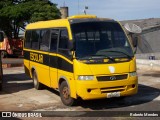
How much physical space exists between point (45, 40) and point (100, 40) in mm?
2604

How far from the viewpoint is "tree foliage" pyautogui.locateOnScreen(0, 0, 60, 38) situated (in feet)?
124

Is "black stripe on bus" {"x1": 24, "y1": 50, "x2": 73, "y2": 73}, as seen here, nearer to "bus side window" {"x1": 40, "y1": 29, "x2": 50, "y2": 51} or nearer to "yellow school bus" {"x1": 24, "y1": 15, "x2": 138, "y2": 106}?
"yellow school bus" {"x1": 24, "y1": 15, "x2": 138, "y2": 106}

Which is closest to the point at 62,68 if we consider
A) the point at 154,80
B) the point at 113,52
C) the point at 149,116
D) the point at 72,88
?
the point at 72,88

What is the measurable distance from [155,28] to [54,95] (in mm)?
17055

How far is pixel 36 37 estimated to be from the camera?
13148 millimetres

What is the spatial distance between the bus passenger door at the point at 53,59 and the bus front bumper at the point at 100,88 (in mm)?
1715

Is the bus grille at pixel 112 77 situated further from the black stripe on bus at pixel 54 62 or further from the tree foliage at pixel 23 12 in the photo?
the tree foliage at pixel 23 12

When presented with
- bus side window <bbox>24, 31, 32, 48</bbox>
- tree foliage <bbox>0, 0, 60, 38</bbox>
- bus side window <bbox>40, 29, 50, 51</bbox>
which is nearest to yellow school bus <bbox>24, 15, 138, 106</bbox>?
bus side window <bbox>40, 29, 50, 51</bbox>

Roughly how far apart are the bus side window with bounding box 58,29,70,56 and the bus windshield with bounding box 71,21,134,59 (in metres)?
0.33

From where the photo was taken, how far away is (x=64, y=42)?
33.8 ft

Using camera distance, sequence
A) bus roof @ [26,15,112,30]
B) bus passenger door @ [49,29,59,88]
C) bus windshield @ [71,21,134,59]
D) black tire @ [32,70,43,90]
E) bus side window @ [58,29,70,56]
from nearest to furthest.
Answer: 1. bus windshield @ [71,21,134,59]
2. bus side window @ [58,29,70,56]
3. bus roof @ [26,15,112,30]
4. bus passenger door @ [49,29,59,88]
5. black tire @ [32,70,43,90]

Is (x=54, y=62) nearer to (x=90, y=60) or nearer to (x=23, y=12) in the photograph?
(x=90, y=60)

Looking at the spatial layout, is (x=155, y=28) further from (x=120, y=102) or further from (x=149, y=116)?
(x=149, y=116)

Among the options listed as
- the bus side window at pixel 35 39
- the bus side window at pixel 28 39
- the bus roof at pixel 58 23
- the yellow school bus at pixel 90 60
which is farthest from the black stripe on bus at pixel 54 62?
the bus side window at pixel 28 39
